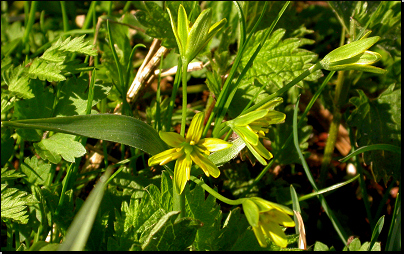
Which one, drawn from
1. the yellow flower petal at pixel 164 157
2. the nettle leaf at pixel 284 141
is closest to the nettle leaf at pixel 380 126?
the nettle leaf at pixel 284 141

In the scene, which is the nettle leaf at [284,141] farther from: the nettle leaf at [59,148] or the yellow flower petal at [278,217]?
the nettle leaf at [59,148]

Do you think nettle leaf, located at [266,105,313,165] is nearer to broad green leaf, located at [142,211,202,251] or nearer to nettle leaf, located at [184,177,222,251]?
nettle leaf, located at [184,177,222,251]

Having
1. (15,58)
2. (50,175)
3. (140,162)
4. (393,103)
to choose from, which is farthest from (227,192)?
(15,58)

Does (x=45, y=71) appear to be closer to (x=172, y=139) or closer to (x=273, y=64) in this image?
(x=172, y=139)

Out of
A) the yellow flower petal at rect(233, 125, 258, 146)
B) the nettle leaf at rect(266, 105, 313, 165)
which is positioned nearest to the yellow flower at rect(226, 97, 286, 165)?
the yellow flower petal at rect(233, 125, 258, 146)

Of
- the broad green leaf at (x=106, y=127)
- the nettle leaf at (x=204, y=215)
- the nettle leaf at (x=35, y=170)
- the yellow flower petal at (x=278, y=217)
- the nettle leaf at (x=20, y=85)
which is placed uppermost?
the nettle leaf at (x=20, y=85)

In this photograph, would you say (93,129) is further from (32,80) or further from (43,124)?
(32,80)

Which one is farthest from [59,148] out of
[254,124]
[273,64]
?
[273,64]
